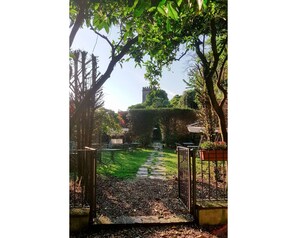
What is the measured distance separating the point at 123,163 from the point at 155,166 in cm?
28

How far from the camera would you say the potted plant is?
185 cm

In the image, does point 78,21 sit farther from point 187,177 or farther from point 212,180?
point 212,180

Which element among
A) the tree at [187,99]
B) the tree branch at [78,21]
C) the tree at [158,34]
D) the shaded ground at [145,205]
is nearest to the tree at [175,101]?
the tree at [187,99]

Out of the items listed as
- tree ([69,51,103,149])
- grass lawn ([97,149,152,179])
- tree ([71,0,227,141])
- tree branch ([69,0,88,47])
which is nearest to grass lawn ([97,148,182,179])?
grass lawn ([97,149,152,179])

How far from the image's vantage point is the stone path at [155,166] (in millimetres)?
1793

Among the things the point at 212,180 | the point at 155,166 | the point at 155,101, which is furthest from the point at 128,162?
the point at 212,180

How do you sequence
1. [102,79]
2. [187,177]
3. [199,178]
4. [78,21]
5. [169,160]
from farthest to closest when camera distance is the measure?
[199,178]
[187,177]
[169,160]
[102,79]
[78,21]

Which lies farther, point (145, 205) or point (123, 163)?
point (123, 163)

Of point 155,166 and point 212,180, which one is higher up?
point 155,166

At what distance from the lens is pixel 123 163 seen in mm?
1880
